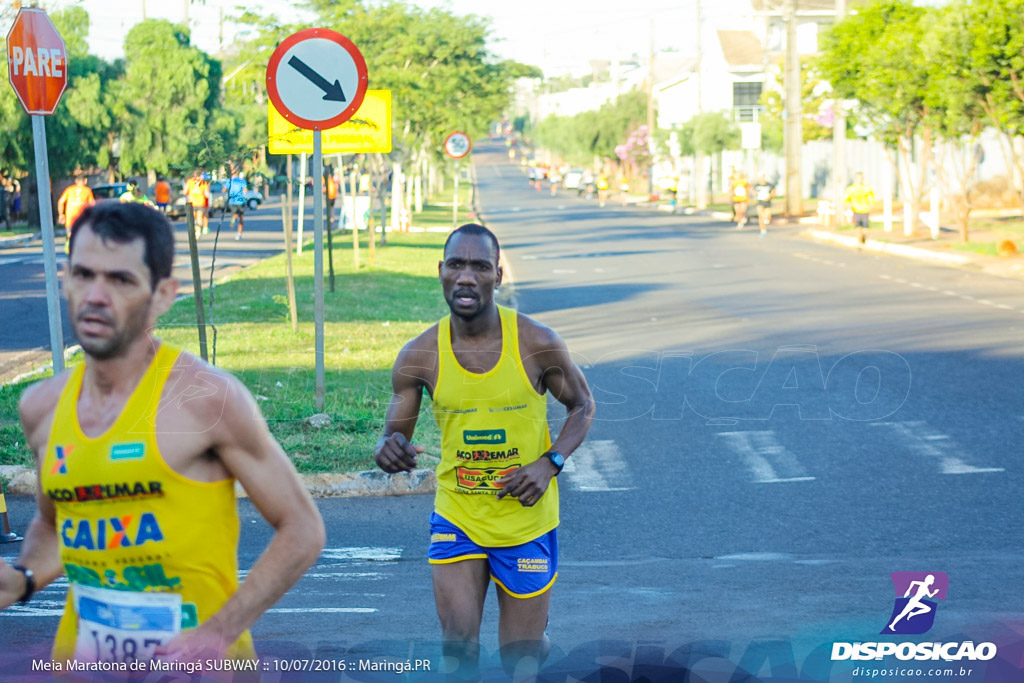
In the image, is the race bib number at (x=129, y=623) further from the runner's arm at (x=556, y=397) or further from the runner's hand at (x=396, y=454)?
the runner's arm at (x=556, y=397)

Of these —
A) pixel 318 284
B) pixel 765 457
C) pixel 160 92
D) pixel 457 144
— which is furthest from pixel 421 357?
pixel 160 92

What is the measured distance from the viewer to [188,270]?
30891 mm

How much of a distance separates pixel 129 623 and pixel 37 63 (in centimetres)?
698

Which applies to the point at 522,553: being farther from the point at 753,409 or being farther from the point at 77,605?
the point at 753,409

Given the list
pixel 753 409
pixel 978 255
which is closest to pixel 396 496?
pixel 753 409

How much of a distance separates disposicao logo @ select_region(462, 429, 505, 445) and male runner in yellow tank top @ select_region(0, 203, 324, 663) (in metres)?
1.83

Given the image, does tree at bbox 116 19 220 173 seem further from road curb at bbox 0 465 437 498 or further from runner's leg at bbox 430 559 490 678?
runner's leg at bbox 430 559 490 678

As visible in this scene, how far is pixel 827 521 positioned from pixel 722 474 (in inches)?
58.5

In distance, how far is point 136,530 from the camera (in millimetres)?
2812

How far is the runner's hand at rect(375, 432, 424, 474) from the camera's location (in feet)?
15.3

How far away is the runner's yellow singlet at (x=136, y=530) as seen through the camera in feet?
9.14

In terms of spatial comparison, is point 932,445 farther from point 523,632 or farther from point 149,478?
point 149,478

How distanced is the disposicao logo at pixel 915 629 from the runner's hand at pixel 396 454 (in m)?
1.95

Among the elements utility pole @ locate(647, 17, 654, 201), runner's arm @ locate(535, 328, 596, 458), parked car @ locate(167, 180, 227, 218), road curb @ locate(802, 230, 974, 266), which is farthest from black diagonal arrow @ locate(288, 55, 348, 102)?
utility pole @ locate(647, 17, 654, 201)
